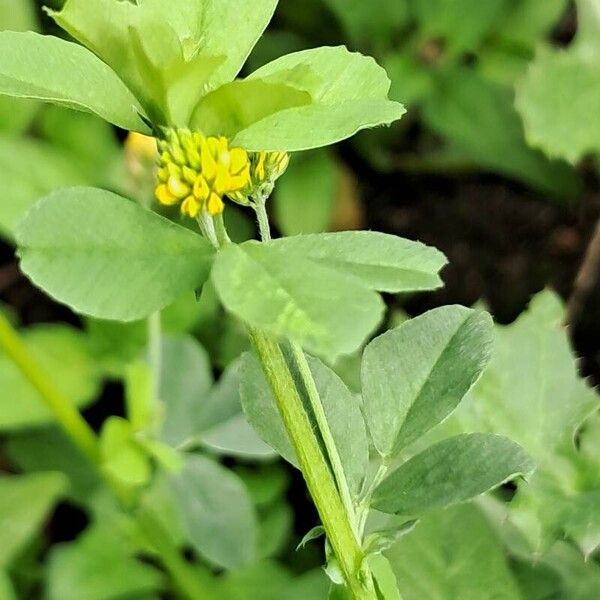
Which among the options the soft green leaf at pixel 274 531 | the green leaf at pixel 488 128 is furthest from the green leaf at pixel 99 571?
the green leaf at pixel 488 128

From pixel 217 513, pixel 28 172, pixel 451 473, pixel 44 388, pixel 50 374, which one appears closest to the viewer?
pixel 451 473

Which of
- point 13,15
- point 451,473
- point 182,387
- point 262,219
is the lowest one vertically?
point 182,387

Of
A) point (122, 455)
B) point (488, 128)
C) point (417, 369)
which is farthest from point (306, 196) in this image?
point (417, 369)

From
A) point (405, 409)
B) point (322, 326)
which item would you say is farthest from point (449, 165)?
point (322, 326)

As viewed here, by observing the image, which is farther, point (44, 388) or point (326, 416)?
point (44, 388)

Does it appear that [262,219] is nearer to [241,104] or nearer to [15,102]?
[241,104]

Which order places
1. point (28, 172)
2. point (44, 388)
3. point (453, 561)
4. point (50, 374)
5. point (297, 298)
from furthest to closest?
1. point (28, 172)
2. point (50, 374)
3. point (44, 388)
4. point (453, 561)
5. point (297, 298)

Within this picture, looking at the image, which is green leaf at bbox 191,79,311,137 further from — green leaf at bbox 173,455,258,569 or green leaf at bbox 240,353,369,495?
green leaf at bbox 173,455,258,569
